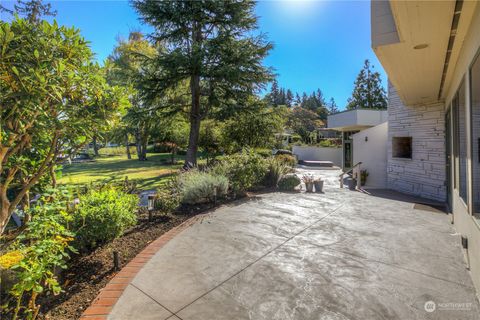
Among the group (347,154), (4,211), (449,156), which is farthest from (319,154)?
(4,211)

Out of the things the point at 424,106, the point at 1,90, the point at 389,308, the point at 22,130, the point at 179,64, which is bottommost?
the point at 389,308

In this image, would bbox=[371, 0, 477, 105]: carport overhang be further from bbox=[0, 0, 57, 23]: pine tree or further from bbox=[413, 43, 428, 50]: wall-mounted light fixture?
bbox=[0, 0, 57, 23]: pine tree

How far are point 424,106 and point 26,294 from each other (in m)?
11.2

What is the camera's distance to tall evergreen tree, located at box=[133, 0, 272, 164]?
12234 mm

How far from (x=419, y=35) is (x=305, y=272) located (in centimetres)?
371

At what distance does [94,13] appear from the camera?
27.1 ft

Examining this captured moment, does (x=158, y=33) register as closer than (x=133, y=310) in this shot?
No

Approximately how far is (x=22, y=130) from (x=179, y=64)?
10.6 meters

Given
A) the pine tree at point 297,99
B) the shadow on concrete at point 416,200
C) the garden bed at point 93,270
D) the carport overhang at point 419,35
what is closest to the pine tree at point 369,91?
the shadow on concrete at point 416,200

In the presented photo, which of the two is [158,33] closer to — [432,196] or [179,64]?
[179,64]

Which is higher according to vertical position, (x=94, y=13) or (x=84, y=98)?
(x=94, y=13)

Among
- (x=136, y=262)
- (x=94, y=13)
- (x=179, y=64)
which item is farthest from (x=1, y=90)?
(x=179, y=64)

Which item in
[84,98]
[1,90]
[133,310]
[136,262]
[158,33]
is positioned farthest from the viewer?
[158,33]

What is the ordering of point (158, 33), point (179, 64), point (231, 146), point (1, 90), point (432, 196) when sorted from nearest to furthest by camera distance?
point (1, 90)
point (432, 196)
point (179, 64)
point (158, 33)
point (231, 146)
